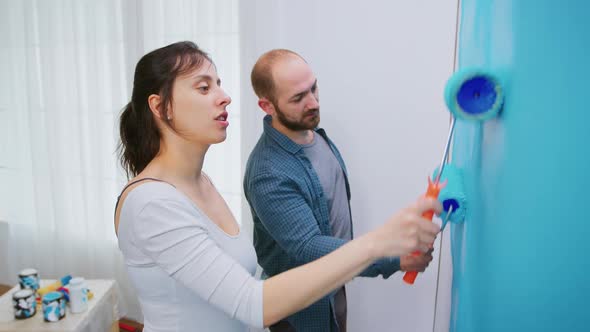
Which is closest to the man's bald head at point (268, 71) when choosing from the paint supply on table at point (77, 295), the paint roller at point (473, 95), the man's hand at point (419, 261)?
the man's hand at point (419, 261)

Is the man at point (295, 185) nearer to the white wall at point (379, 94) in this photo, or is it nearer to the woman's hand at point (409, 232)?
the white wall at point (379, 94)

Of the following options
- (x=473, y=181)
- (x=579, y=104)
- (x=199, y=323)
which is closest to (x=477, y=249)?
(x=473, y=181)

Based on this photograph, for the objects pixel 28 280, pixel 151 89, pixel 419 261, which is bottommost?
pixel 28 280

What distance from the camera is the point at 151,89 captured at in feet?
2.95

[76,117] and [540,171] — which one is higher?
[540,171]

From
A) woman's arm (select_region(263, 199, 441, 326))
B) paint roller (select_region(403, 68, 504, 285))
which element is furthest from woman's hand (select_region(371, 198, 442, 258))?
paint roller (select_region(403, 68, 504, 285))

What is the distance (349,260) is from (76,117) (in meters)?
2.29

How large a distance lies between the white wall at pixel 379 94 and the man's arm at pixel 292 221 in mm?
590

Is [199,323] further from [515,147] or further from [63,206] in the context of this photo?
[63,206]

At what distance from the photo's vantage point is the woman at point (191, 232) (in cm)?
63

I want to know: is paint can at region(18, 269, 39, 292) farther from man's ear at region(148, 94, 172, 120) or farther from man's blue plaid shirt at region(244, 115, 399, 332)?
man's ear at region(148, 94, 172, 120)

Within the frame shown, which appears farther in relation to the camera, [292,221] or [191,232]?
[292,221]

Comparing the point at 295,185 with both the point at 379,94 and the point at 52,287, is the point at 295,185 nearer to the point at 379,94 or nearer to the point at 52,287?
the point at 379,94

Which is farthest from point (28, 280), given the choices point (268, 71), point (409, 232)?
point (409, 232)
